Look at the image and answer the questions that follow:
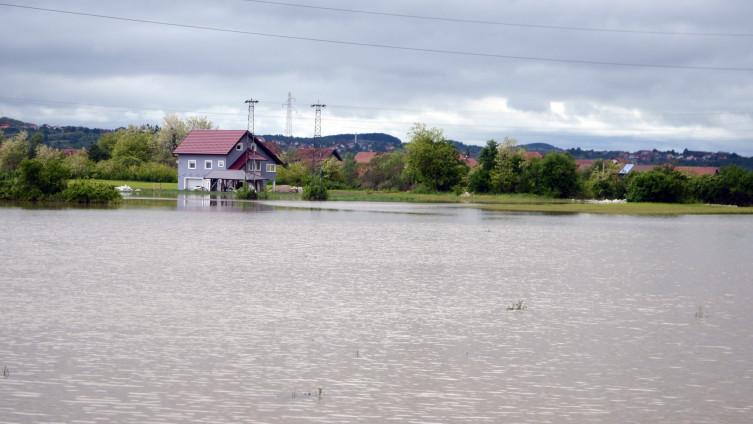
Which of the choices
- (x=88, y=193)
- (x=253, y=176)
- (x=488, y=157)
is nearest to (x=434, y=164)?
(x=488, y=157)

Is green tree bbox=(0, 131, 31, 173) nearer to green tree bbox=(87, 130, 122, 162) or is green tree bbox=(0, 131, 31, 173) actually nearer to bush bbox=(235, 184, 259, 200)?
green tree bbox=(87, 130, 122, 162)

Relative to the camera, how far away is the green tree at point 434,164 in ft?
426

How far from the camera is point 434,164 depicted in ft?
427

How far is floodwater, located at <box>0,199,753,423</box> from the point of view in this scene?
12.9 m

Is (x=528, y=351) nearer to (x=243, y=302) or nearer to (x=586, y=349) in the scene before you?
(x=586, y=349)

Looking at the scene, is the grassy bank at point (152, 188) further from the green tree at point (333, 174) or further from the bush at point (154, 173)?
the green tree at point (333, 174)

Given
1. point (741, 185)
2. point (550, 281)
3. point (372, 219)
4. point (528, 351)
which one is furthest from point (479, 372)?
point (741, 185)

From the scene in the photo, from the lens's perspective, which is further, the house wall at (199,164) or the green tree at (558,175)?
the house wall at (199,164)

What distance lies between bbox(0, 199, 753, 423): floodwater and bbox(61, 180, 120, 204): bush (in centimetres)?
3912

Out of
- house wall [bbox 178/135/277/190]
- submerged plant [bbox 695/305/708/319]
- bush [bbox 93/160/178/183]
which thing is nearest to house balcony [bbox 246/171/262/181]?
house wall [bbox 178/135/277/190]

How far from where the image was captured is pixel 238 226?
5128 cm

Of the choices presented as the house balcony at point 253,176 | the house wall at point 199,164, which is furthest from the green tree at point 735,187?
the house wall at point 199,164

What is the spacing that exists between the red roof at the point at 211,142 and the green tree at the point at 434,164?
Result: 25434 mm

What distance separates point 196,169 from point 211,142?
4497 mm
